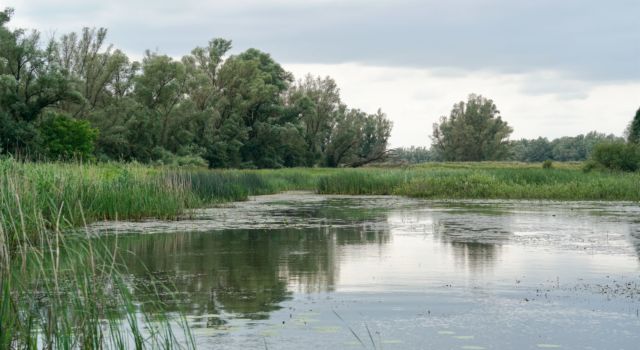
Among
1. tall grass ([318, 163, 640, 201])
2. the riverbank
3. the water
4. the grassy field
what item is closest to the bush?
tall grass ([318, 163, 640, 201])

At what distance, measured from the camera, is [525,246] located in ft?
47.3

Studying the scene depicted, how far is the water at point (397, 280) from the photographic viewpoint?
23.4ft

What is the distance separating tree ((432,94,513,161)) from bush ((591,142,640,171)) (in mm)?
56120

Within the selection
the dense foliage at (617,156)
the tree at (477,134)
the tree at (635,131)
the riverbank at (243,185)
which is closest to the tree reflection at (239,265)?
the riverbank at (243,185)

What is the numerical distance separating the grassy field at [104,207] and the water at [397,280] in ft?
1.51

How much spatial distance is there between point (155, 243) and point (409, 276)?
566 cm

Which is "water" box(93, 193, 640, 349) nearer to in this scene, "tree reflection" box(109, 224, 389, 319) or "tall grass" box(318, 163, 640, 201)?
"tree reflection" box(109, 224, 389, 319)

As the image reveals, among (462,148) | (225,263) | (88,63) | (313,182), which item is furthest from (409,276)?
(462,148)

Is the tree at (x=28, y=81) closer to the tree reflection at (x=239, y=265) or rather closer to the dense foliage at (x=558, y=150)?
the tree reflection at (x=239, y=265)

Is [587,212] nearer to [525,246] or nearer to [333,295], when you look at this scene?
[525,246]

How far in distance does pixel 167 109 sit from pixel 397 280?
47592mm

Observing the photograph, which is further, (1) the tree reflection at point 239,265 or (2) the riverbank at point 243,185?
(2) the riverbank at point 243,185

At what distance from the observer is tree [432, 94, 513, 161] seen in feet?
328

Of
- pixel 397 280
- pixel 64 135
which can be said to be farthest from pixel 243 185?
pixel 397 280
